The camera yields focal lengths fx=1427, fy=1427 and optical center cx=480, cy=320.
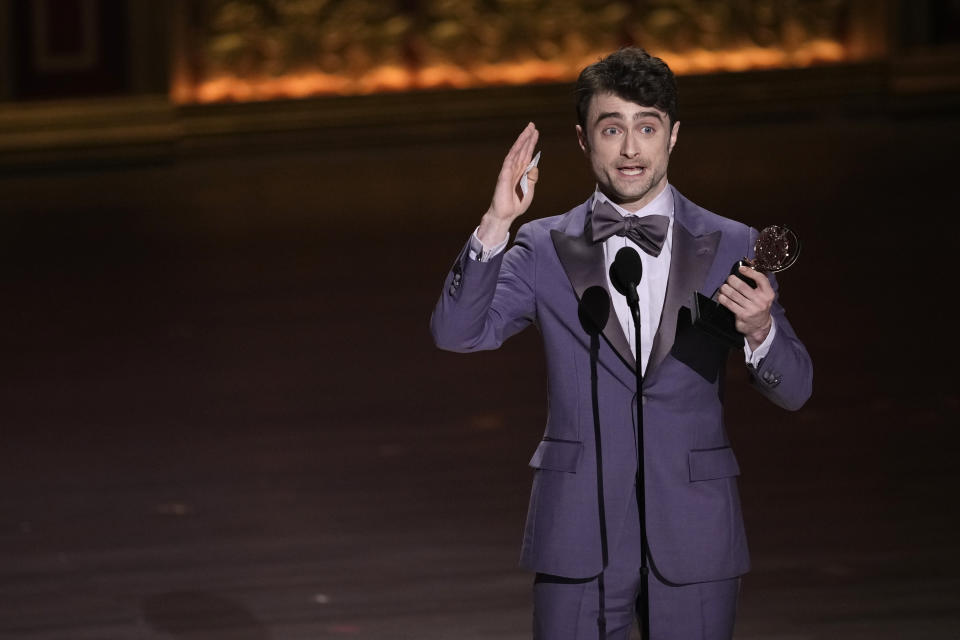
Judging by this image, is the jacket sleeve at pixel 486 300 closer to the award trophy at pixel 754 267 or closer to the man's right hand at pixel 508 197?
the man's right hand at pixel 508 197

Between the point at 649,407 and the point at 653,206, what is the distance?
9.5 inches

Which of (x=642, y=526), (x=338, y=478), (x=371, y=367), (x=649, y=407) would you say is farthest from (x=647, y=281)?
(x=371, y=367)

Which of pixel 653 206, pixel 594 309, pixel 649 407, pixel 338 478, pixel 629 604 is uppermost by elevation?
pixel 653 206

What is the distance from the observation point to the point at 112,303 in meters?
5.75

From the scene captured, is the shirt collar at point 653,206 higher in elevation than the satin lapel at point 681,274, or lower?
higher

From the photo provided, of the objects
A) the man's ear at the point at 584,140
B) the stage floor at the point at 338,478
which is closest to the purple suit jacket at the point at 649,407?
the man's ear at the point at 584,140

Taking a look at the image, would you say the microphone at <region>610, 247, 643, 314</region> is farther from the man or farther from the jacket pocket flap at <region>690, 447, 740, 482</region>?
the jacket pocket flap at <region>690, 447, 740, 482</region>

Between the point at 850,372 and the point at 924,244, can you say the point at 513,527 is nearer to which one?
the point at 850,372

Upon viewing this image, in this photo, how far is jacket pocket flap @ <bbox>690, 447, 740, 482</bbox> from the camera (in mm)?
1648

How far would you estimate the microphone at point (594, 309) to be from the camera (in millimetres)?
1638

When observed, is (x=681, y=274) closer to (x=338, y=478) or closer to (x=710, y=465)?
(x=710, y=465)

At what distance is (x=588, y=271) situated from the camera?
1661 millimetres

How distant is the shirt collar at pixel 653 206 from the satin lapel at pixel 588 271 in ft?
0.16

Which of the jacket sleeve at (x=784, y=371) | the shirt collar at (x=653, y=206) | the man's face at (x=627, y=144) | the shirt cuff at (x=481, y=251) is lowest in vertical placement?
the jacket sleeve at (x=784, y=371)
